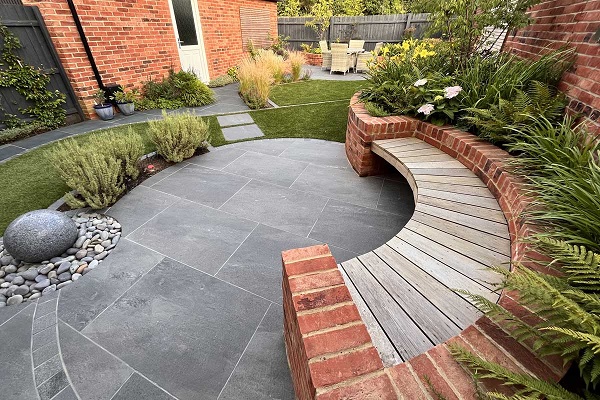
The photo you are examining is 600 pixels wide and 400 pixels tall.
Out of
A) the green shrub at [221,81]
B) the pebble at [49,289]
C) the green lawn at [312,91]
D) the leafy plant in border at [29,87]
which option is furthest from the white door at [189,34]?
the pebble at [49,289]

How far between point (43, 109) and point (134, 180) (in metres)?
3.10

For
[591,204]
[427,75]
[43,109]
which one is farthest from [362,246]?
[43,109]

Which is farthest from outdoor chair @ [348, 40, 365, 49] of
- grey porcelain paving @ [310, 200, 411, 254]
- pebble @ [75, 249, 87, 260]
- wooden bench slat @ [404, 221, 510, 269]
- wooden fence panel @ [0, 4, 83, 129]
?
pebble @ [75, 249, 87, 260]

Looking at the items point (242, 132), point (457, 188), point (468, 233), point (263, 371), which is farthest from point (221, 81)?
point (263, 371)

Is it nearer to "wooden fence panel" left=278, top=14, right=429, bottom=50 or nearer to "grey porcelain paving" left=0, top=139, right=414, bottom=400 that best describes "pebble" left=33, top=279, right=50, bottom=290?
"grey porcelain paving" left=0, top=139, right=414, bottom=400

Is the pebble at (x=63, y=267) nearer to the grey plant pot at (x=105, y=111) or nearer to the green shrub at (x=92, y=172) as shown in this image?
the green shrub at (x=92, y=172)

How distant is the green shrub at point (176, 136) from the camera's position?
3484 millimetres

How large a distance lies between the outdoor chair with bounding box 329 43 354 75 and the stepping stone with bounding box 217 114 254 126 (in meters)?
5.27

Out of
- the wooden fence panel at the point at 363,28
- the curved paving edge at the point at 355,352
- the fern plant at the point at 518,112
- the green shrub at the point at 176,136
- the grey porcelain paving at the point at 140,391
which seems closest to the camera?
the curved paving edge at the point at 355,352

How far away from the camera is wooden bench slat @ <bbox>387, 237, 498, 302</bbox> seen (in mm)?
1273

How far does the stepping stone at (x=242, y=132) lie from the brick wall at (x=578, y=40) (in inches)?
147

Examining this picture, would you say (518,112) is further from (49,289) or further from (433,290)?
(49,289)

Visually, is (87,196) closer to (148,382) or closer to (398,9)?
(148,382)

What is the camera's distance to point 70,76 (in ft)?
15.7
